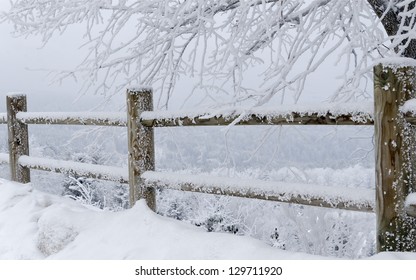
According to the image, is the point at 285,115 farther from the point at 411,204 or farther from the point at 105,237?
the point at 105,237

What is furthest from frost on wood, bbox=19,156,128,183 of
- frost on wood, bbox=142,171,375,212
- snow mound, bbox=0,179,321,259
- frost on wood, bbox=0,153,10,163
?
frost on wood, bbox=0,153,10,163

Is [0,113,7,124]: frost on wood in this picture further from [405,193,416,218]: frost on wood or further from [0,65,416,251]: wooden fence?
[405,193,416,218]: frost on wood

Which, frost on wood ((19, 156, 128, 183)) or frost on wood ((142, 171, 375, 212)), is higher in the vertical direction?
frost on wood ((142, 171, 375, 212))

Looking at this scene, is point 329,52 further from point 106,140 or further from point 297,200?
point 106,140

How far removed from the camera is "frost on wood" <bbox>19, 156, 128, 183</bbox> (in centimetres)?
471

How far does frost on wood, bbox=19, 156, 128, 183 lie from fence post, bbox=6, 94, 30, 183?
0.10m

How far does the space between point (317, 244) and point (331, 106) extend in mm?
15303

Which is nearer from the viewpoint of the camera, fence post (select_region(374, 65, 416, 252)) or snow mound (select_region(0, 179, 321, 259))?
fence post (select_region(374, 65, 416, 252))

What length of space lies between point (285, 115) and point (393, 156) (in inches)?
29.6

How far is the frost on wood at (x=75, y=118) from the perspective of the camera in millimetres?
4646

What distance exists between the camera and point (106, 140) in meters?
7.07

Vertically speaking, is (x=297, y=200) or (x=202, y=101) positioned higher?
(x=202, y=101)

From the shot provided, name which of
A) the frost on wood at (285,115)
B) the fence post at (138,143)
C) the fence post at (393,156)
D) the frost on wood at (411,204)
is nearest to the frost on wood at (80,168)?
the fence post at (138,143)
